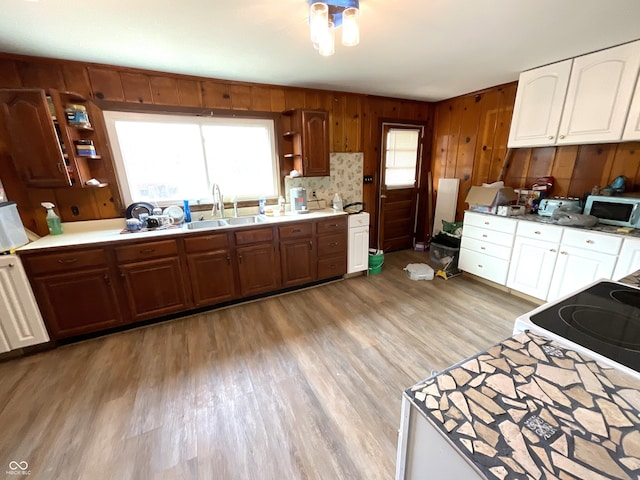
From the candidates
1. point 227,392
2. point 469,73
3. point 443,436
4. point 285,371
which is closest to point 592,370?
point 443,436

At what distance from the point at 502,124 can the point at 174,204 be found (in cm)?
392

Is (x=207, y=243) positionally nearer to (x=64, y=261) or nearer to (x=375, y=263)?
(x=64, y=261)

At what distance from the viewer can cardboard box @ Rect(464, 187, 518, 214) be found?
2.90 m


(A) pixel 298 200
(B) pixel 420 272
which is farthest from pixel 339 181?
(B) pixel 420 272

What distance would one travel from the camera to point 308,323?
243cm

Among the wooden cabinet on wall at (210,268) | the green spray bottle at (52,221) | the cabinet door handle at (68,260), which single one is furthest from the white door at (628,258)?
the green spray bottle at (52,221)

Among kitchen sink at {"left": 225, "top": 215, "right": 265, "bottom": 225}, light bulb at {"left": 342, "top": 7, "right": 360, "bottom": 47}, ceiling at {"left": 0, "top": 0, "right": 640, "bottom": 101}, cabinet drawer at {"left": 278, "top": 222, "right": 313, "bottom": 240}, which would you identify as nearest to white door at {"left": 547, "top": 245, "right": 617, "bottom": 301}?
ceiling at {"left": 0, "top": 0, "right": 640, "bottom": 101}

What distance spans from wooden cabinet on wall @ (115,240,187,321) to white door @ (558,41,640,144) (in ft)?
12.4

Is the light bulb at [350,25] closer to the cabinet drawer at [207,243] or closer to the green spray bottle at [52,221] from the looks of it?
the cabinet drawer at [207,243]

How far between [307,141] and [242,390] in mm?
2477

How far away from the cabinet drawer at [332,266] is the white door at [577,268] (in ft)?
6.82

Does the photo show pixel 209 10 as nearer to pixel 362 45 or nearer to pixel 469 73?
pixel 362 45

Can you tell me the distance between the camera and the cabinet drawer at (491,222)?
273 centimetres

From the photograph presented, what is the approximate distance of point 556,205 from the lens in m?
2.55
